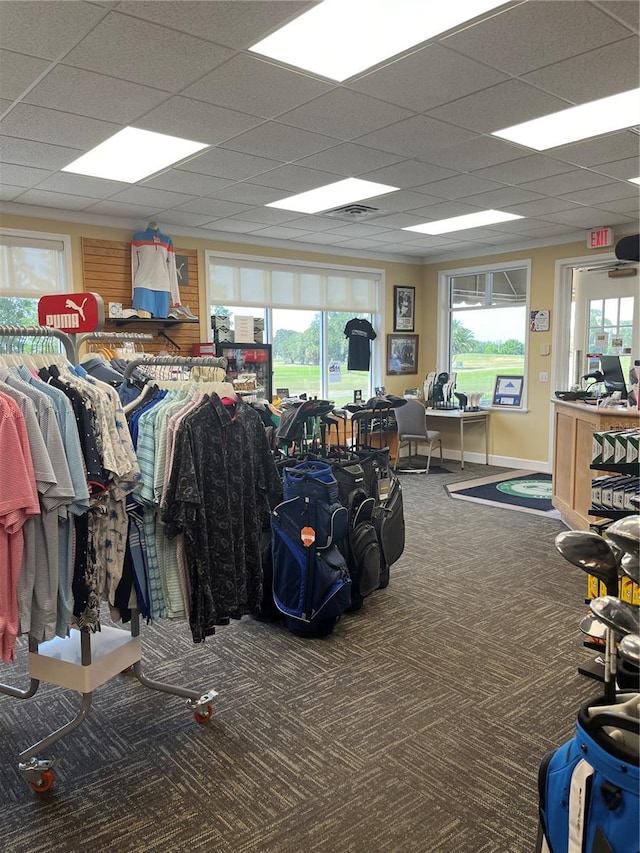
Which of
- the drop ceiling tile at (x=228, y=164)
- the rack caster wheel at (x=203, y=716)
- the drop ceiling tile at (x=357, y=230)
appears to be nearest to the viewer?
the rack caster wheel at (x=203, y=716)

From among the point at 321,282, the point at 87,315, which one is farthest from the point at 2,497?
the point at 321,282

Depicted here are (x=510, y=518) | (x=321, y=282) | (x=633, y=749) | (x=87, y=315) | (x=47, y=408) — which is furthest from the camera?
(x=321, y=282)

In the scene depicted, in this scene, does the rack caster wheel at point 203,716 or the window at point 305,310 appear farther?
the window at point 305,310

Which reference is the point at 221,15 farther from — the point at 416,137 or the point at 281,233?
the point at 281,233

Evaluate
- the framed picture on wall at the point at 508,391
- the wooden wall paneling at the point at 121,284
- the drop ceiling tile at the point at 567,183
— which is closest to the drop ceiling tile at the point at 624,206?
the drop ceiling tile at the point at 567,183

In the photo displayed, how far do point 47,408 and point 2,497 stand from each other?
316 mm

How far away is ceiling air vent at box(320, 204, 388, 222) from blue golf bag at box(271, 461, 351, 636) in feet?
12.0

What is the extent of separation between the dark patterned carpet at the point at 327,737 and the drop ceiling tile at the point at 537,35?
2.89 metres

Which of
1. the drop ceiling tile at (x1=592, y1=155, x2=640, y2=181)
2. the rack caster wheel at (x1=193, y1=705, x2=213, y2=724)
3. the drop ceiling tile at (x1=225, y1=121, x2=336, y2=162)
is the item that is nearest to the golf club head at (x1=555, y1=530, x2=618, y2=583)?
the rack caster wheel at (x1=193, y1=705, x2=213, y2=724)

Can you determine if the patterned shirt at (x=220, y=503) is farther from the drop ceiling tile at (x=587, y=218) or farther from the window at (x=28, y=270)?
the drop ceiling tile at (x=587, y=218)

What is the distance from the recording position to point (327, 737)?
2.44 metres

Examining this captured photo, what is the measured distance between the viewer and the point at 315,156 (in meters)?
4.52

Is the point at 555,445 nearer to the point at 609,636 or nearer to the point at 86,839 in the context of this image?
the point at 609,636

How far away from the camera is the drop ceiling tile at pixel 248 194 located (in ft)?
17.5
